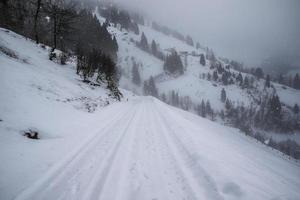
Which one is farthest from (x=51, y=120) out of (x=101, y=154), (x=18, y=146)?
(x=101, y=154)

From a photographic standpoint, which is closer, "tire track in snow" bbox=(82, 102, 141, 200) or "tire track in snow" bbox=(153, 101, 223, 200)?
"tire track in snow" bbox=(82, 102, 141, 200)

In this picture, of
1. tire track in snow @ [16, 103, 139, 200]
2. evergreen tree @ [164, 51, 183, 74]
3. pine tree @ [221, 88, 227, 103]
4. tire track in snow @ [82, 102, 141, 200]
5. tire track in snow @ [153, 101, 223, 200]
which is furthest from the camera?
evergreen tree @ [164, 51, 183, 74]

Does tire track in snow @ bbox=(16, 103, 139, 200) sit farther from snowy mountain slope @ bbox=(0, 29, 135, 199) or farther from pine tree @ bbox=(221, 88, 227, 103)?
pine tree @ bbox=(221, 88, 227, 103)

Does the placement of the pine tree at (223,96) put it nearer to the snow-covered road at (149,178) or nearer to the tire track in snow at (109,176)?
the snow-covered road at (149,178)

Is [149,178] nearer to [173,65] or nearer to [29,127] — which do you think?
[29,127]

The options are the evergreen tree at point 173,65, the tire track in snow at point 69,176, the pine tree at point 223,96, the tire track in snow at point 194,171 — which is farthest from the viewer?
the evergreen tree at point 173,65

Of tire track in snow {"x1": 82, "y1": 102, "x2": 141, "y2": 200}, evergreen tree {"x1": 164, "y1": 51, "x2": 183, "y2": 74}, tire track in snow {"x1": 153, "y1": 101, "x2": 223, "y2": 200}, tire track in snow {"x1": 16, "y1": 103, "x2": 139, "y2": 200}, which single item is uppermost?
evergreen tree {"x1": 164, "y1": 51, "x2": 183, "y2": 74}

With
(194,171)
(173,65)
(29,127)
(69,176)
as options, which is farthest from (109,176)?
(173,65)

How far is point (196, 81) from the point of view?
187375 millimetres

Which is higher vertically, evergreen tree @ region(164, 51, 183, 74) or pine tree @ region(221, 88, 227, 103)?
evergreen tree @ region(164, 51, 183, 74)

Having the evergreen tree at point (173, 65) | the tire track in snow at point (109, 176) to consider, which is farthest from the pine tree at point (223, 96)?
the tire track in snow at point (109, 176)

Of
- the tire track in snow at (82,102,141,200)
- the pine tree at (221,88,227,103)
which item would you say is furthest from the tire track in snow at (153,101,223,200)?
the pine tree at (221,88,227,103)

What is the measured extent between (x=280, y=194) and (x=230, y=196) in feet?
4.82

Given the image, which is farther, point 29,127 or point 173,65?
point 173,65
